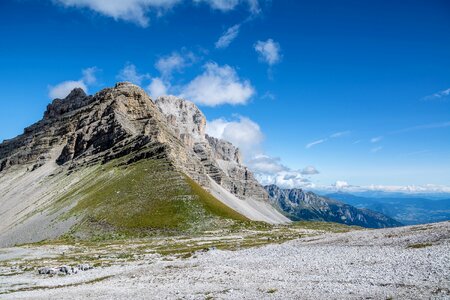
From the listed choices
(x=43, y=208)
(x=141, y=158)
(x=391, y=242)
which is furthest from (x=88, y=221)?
(x=391, y=242)

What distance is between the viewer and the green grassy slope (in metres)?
122

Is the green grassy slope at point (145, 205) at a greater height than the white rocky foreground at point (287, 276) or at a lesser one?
greater

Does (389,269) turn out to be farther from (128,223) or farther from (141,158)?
(141,158)

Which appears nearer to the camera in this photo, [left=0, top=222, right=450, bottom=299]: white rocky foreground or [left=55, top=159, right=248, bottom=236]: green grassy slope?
[left=0, top=222, right=450, bottom=299]: white rocky foreground

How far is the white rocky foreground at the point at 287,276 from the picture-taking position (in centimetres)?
2972

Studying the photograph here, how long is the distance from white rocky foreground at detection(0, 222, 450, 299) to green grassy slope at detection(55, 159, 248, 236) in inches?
2468

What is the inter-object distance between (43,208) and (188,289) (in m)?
142

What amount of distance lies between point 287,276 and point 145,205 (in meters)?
103

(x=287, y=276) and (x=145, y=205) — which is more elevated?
(x=145, y=205)

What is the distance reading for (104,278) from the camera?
49.2 meters

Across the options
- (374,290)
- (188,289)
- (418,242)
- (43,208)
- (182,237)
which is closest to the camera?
(374,290)

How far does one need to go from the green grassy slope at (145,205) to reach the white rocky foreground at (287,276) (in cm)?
6268

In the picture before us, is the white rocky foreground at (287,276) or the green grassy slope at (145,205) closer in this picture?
the white rocky foreground at (287,276)

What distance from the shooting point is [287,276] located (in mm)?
36969
